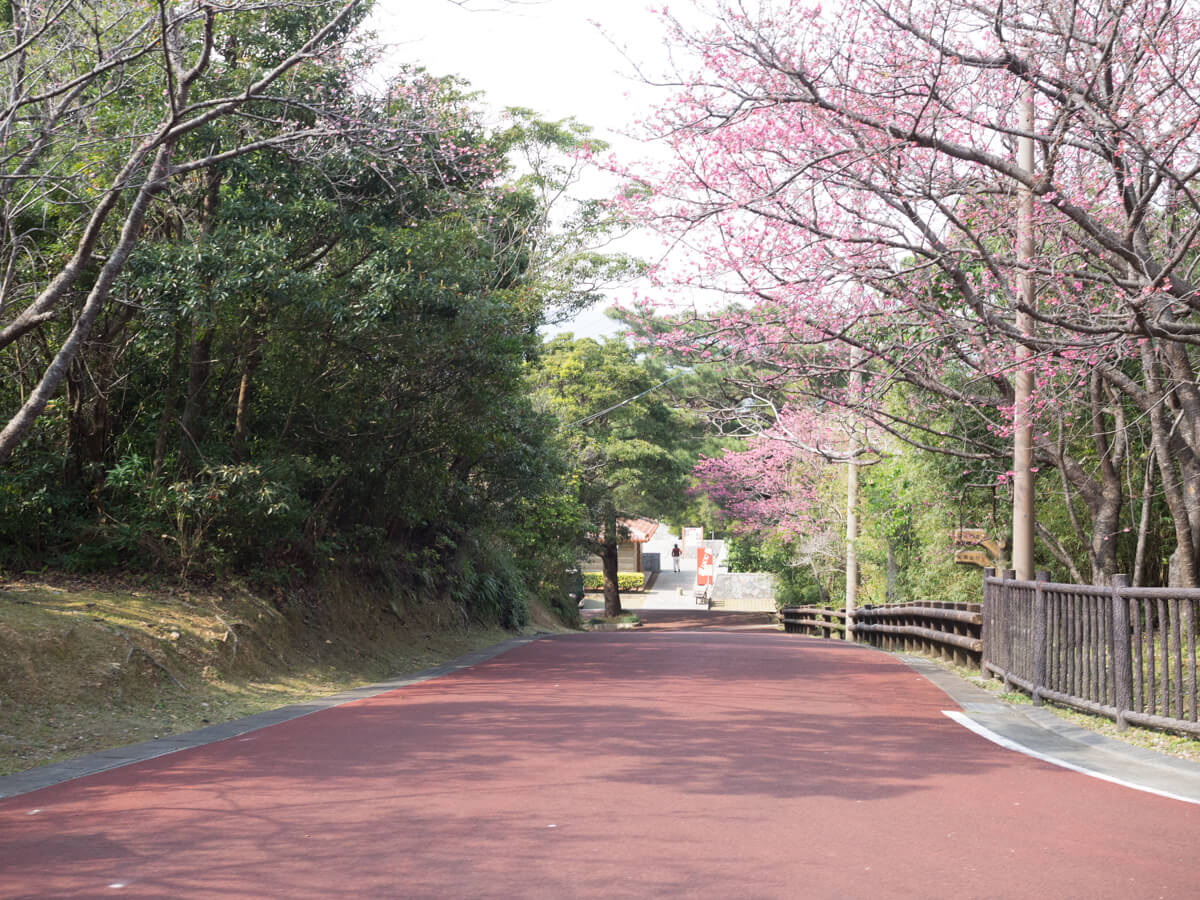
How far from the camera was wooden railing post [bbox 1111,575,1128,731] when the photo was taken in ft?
28.7

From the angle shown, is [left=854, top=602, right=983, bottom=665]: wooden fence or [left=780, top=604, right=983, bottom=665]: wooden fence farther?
[left=780, top=604, right=983, bottom=665]: wooden fence

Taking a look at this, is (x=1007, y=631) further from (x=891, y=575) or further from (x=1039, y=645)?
(x=891, y=575)

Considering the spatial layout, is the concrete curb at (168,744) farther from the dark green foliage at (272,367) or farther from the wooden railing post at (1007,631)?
the wooden railing post at (1007,631)

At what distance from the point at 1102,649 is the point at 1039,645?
49.1 inches

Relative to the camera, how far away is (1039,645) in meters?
10.6

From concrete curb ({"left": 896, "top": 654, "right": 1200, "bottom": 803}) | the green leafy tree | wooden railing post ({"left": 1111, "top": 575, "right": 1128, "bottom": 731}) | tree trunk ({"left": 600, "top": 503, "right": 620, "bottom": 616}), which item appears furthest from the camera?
tree trunk ({"left": 600, "top": 503, "right": 620, "bottom": 616})

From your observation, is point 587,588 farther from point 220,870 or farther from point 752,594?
point 220,870

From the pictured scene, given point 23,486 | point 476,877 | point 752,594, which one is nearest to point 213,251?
point 23,486

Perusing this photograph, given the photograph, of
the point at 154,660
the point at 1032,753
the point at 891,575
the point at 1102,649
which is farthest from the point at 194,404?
the point at 891,575

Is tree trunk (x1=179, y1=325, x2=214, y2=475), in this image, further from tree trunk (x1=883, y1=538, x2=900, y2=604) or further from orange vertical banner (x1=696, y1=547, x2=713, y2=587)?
orange vertical banner (x1=696, y1=547, x2=713, y2=587)

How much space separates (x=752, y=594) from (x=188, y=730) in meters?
57.6

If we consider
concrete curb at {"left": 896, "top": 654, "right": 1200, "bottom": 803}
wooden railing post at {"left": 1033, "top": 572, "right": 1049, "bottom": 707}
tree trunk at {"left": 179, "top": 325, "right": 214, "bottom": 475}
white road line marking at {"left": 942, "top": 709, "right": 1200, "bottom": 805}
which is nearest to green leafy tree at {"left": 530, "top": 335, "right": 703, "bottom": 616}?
tree trunk at {"left": 179, "top": 325, "right": 214, "bottom": 475}

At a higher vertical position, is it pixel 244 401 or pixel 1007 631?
pixel 244 401

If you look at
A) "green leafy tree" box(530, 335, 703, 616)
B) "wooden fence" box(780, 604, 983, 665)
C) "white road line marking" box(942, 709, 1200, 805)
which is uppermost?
"green leafy tree" box(530, 335, 703, 616)
